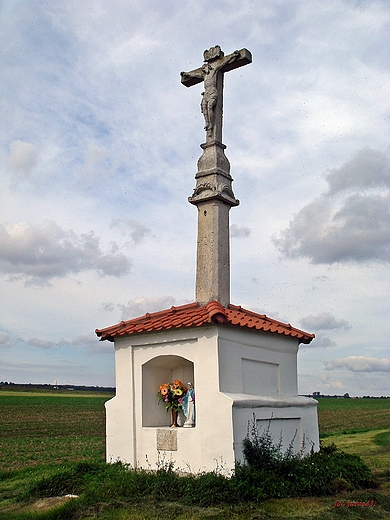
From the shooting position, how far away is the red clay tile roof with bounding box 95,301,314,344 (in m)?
9.34

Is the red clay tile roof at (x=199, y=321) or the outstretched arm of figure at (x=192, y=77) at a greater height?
the outstretched arm of figure at (x=192, y=77)

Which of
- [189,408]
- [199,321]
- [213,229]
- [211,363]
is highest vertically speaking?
[213,229]

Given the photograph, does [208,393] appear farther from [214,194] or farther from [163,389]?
[214,194]

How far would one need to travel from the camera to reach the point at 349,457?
10469mm

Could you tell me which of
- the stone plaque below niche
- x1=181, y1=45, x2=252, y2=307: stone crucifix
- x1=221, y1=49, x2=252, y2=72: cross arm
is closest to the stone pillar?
x1=181, y1=45, x2=252, y2=307: stone crucifix

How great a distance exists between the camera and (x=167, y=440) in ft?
31.6

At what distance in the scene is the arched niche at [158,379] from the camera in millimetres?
10422

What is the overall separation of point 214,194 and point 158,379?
3.69 meters

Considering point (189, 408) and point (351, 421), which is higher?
point (189, 408)

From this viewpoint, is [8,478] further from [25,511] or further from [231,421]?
[231,421]

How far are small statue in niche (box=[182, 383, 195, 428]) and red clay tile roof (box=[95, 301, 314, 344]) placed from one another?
4.23 ft

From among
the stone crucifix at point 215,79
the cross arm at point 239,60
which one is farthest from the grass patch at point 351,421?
the cross arm at point 239,60

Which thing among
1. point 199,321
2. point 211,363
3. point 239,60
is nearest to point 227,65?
point 239,60

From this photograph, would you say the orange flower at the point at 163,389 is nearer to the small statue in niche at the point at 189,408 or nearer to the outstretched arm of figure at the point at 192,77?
the small statue in niche at the point at 189,408
